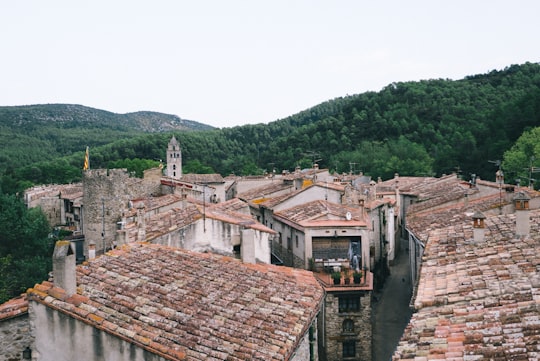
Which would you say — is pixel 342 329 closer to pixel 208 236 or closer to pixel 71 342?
pixel 208 236

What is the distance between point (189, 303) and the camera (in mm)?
10477

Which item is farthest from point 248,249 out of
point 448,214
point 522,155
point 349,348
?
point 522,155

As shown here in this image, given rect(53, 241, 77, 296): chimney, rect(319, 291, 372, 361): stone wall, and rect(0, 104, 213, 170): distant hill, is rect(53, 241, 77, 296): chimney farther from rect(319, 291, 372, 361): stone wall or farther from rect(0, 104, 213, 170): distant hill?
rect(0, 104, 213, 170): distant hill

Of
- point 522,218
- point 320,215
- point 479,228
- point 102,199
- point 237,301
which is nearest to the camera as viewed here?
point 237,301

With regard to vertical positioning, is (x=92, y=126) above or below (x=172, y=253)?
above

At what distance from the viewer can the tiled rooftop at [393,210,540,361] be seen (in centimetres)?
643

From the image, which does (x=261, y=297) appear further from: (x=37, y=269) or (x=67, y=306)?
(x=37, y=269)

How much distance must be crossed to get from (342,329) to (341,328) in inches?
3.3

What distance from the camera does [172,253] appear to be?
13.3 m

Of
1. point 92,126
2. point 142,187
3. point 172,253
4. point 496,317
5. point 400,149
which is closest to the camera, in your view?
point 496,317

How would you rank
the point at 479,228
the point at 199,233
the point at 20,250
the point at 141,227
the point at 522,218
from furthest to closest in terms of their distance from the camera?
1. the point at 20,250
2. the point at 199,233
3. the point at 141,227
4. the point at 479,228
5. the point at 522,218

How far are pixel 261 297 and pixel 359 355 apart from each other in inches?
438

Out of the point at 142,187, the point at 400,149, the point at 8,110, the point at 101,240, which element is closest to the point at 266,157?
the point at 400,149

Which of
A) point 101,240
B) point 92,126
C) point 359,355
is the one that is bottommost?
point 359,355
